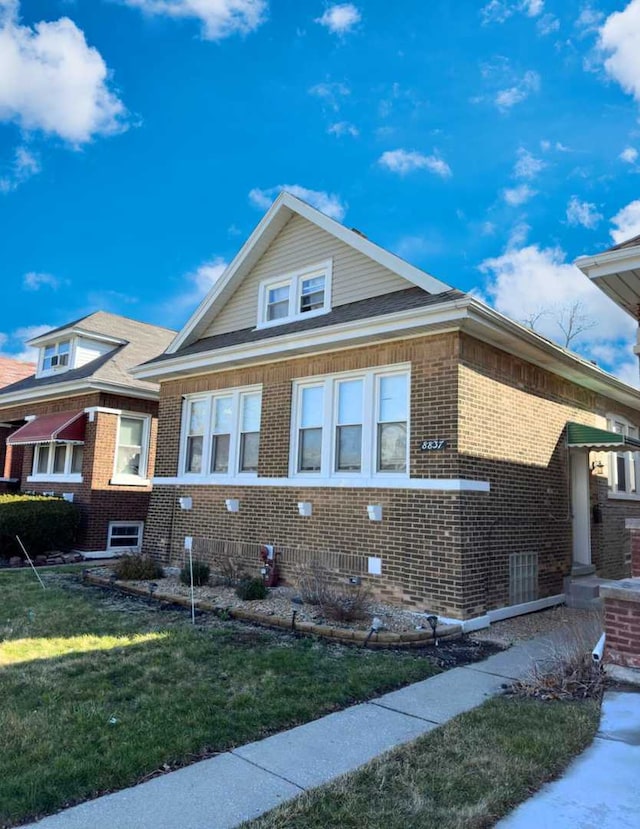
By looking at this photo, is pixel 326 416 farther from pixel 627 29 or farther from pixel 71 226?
pixel 71 226

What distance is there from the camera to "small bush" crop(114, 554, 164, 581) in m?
10.6

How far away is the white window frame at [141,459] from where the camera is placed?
1590 centimetres

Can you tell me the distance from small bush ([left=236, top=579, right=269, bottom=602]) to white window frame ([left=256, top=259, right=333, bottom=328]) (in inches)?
196

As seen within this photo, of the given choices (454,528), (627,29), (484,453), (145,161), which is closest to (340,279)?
(484,453)

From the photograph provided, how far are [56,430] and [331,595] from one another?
1059cm

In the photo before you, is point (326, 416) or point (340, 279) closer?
point (326, 416)

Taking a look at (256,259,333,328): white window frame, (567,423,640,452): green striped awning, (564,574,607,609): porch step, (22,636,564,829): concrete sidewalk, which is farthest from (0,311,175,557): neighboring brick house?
(22,636,564,829): concrete sidewalk

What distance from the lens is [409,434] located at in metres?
8.78

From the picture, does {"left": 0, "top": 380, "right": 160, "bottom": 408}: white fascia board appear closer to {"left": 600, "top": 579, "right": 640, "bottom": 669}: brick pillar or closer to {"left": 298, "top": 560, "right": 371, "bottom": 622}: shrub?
{"left": 298, "top": 560, "right": 371, "bottom": 622}: shrub

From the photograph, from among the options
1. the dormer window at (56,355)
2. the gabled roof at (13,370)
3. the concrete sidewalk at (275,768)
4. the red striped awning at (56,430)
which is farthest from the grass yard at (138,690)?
the gabled roof at (13,370)

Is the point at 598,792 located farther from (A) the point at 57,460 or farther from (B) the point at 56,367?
(B) the point at 56,367

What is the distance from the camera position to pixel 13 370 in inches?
969

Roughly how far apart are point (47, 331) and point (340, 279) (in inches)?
500

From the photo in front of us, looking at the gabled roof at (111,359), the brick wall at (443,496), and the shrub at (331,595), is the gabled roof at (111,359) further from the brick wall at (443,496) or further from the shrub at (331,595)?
the shrub at (331,595)
